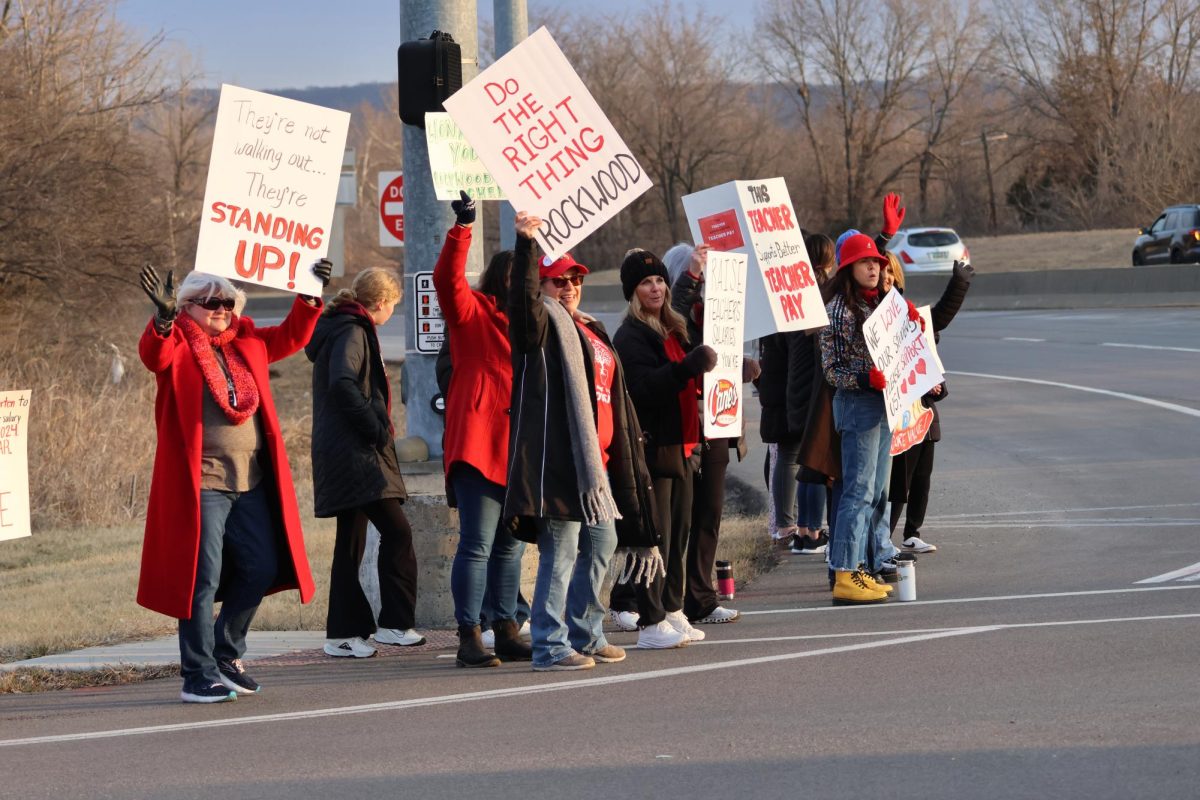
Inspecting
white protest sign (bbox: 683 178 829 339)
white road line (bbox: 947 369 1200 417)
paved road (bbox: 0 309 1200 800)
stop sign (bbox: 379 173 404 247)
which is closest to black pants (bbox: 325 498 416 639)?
paved road (bbox: 0 309 1200 800)

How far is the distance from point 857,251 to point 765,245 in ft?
2.18

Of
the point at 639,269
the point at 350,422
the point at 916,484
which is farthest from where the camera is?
the point at 916,484

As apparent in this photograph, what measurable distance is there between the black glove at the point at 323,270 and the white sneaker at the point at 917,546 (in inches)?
181

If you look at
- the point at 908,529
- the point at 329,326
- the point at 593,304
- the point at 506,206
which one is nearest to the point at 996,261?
the point at 593,304

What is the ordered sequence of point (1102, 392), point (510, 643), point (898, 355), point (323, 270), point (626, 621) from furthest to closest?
point (1102, 392)
point (898, 355)
point (626, 621)
point (510, 643)
point (323, 270)

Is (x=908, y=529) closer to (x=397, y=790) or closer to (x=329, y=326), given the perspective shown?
(x=329, y=326)

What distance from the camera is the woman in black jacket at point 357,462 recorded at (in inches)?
320

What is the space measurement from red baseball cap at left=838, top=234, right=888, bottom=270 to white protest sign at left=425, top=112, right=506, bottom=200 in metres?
1.79

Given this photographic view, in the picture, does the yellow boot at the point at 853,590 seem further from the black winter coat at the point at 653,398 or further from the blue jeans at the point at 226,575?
the blue jeans at the point at 226,575

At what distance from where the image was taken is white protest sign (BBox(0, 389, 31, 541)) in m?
8.66

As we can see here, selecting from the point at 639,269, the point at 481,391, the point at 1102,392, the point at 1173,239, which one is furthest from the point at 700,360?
the point at 1173,239

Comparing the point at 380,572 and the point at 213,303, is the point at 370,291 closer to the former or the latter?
the point at 213,303

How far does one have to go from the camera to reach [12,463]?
8.70m

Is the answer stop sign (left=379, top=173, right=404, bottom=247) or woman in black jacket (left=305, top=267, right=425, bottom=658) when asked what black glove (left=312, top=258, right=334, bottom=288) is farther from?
stop sign (left=379, top=173, right=404, bottom=247)
